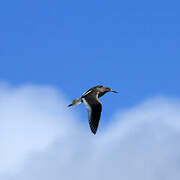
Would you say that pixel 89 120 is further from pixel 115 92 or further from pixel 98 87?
pixel 115 92

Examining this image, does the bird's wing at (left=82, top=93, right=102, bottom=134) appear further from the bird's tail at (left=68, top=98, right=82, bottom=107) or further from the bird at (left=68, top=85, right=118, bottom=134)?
the bird's tail at (left=68, top=98, right=82, bottom=107)

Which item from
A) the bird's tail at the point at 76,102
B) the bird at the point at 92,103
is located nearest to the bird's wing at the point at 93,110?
the bird at the point at 92,103

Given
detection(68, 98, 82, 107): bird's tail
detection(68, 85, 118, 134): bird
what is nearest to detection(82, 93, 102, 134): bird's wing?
detection(68, 85, 118, 134): bird

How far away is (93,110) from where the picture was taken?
39.2m

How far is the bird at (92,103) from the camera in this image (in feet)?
127

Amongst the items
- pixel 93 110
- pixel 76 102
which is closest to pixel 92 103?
pixel 93 110

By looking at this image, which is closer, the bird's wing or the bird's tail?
the bird's wing

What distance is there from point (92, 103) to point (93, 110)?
0.94 m

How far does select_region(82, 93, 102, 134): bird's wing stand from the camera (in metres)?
38.6

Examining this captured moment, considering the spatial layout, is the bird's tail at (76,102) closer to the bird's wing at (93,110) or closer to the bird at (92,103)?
the bird at (92,103)

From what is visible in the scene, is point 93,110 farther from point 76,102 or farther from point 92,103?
point 76,102

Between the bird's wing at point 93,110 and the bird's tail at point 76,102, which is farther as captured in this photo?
the bird's tail at point 76,102

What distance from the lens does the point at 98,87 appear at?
4450 cm

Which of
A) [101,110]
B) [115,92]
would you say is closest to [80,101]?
[101,110]
